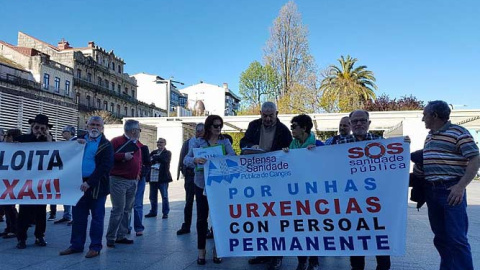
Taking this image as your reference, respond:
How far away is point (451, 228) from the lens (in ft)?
11.2

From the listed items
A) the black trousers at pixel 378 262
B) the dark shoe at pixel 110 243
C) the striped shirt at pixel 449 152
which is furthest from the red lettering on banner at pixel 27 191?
the striped shirt at pixel 449 152

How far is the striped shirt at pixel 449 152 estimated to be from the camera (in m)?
3.35

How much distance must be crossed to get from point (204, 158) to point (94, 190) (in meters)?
1.75

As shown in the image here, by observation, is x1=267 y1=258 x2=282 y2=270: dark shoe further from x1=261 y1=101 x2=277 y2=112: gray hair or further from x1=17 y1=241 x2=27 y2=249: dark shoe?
x1=17 y1=241 x2=27 y2=249: dark shoe

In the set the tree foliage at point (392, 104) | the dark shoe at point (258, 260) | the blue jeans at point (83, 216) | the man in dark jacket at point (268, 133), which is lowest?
the dark shoe at point (258, 260)

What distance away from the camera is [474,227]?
713 centimetres

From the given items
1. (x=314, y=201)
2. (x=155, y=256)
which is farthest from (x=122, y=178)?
(x=314, y=201)

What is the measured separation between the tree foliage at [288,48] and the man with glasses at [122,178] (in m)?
31.6

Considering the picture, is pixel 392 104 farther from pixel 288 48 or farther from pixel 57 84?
pixel 57 84

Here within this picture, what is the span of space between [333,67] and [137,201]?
31110 mm

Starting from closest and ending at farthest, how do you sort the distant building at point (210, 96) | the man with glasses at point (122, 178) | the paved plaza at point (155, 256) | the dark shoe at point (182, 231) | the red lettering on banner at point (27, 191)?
1. the paved plaza at point (155, 256)
2. the red lettering on banner at point (27, 191)
3. the man with glasses at point (122, 178)
4. the dark shoe at point (182, 231)
5. the distant building at point (210, 96)

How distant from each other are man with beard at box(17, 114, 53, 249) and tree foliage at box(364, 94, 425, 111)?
2926cm

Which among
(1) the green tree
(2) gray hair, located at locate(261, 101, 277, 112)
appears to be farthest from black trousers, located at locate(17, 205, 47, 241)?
(1) the green tree

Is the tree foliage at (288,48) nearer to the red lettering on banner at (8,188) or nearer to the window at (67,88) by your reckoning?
the window at (67,88)
